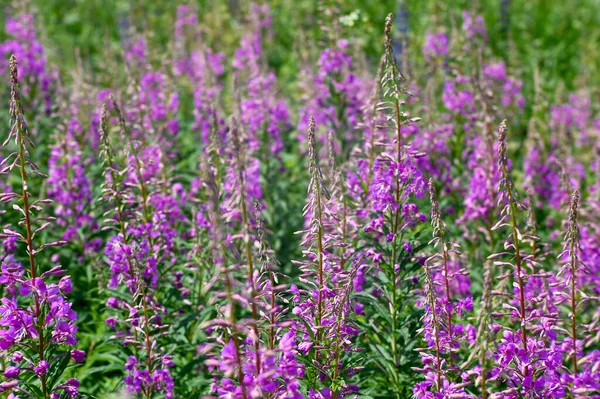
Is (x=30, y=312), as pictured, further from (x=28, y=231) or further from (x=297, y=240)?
(x=297, y=240)

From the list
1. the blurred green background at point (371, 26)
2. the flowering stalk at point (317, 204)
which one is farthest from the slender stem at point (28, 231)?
the blurred green background at point (371, 26)

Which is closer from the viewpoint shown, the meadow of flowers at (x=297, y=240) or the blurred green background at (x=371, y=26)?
the meadow of flowers at (x=297, y=240)

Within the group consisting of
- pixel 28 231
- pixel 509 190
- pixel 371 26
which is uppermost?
pixel 371 26

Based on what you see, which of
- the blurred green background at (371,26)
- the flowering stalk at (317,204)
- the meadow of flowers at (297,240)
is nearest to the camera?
the flowering stalk at (317,204)

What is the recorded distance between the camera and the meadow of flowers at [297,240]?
3.34m

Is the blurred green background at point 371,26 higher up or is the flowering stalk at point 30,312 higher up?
the blurred green background at point 371,26

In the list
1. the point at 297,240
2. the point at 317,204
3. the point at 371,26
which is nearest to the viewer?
the point at 317,204

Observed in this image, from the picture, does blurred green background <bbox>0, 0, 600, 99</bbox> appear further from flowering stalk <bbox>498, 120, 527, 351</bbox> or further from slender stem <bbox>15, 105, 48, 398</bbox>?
flowering stalk <bbox>498, 120, 527, 351</bbox>

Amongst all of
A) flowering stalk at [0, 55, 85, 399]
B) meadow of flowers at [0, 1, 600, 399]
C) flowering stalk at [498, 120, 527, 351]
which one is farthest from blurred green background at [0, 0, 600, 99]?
flowering stalk at [498, 120, 527, 351]

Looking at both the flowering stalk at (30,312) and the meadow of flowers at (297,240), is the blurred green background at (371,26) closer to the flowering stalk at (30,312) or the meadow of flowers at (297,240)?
the meadow of flowers at (297,240)

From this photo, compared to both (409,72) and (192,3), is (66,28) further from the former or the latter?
(409,72)

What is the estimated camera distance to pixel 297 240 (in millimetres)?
6281

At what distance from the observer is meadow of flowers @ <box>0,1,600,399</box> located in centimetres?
334

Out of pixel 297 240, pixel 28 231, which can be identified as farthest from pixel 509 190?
pixel 297 240
